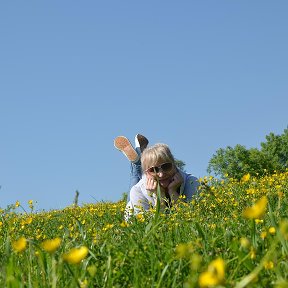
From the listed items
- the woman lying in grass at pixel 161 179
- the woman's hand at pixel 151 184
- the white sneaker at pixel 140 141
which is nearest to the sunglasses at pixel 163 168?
the woman lying in grass at pixel 161 179

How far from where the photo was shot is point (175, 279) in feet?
8.32

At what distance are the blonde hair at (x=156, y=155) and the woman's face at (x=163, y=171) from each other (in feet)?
0.15

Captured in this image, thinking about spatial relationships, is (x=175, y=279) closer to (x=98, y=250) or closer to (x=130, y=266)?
(x=130, y=266)

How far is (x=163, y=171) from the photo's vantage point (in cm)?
831

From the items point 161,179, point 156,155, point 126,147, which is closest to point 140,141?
point 126,147

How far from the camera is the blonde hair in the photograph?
8.20m

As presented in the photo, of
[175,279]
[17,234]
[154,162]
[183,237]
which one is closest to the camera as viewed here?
[175,279]

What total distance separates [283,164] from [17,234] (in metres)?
41.5

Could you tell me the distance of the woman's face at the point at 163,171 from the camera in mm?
8250

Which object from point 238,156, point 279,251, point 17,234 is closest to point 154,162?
point 17,234

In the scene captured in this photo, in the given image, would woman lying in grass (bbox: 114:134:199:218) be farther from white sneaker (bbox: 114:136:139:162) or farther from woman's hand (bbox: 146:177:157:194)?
white sneaker (bbox: 114:136:139:162)

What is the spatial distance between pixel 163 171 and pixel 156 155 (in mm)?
274

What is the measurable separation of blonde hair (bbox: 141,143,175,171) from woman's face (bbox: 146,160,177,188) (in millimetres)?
45

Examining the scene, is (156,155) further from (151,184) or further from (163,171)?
(151,184)
